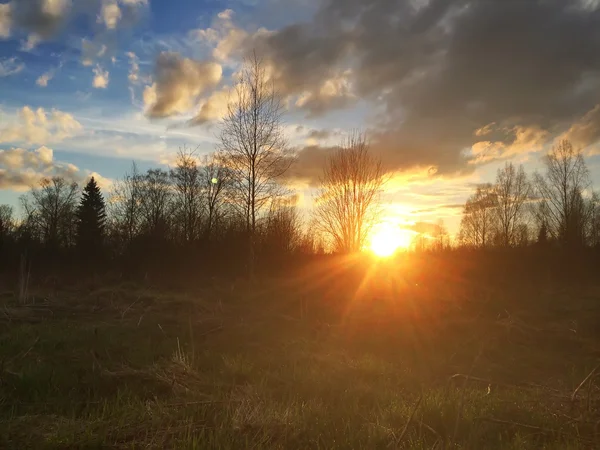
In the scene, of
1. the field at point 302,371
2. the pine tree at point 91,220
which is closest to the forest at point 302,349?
the field at point 302,371

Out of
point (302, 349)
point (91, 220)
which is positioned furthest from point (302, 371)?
point (91, 220)

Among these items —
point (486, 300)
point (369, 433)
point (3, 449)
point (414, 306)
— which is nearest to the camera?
point (3, 449)

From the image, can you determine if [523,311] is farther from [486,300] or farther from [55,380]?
[55,380]

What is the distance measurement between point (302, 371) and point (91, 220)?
44.0 metres

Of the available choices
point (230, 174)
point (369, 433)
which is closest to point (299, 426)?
point (369, 433)

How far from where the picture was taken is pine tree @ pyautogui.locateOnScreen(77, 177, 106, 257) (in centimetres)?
4031

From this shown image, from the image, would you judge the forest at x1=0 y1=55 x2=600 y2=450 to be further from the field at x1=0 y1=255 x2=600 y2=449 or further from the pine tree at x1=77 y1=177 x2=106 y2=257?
the pine tree at x1=77 y1=177 x2=106 y2=257

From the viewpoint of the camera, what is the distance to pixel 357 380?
7.11 metres

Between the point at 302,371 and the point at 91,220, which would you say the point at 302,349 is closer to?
the point at 302,371

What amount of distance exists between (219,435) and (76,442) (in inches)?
48.6

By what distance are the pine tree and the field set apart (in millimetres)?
25125

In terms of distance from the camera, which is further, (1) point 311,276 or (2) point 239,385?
(1) point 311,276

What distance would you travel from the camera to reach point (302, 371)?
714 cm

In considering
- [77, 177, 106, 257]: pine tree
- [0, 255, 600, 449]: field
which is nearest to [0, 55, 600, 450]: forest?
[0, 255, 600, 449]: field
